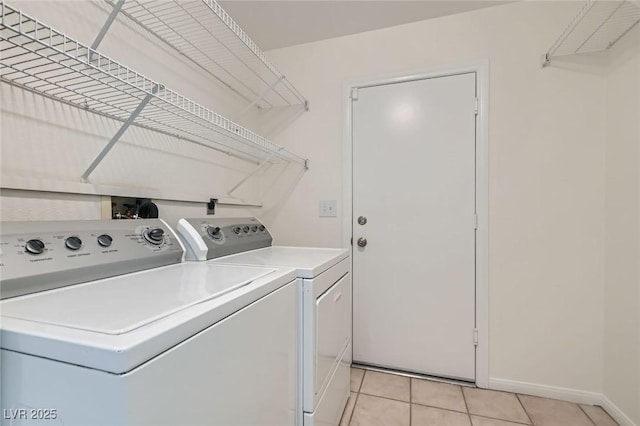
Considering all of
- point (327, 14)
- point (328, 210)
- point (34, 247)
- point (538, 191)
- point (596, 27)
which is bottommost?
point (34, 247)

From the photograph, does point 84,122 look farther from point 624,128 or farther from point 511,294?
point 624,128

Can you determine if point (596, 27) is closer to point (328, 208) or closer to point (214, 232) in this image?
point (328, 208)

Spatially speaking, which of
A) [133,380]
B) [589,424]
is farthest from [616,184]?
[133,380]

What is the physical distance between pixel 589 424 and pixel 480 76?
210 cm

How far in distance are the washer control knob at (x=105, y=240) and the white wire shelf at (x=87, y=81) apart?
1.16 feet

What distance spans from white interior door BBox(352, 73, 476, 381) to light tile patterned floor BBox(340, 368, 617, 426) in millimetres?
167

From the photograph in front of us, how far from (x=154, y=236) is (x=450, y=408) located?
183cm

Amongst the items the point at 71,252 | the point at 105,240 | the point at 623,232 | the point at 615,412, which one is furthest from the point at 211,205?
the point at 615,412

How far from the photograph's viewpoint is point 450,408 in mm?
1671

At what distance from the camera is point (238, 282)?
2.65ft

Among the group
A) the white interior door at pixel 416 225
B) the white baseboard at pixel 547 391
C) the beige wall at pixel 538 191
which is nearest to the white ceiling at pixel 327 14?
the beige wall at pixel 538 191

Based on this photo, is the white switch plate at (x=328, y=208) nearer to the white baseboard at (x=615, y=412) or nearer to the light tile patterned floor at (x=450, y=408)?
the light tile patterned floor at (x=450, y=408)

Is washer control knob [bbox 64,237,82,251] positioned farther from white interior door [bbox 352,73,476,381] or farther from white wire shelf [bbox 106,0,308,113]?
white interior door [bbox 352,73,476,381]

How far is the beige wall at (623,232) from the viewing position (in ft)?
4.80
